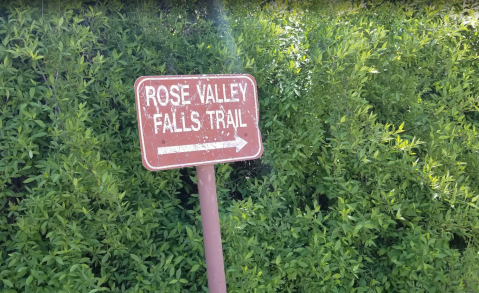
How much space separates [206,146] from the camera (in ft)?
6.38

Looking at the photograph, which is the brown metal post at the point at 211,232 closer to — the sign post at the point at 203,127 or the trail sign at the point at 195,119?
the sign post at the point at 203,127

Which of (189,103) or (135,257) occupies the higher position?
(189,103)

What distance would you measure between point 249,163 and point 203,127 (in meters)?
1.40

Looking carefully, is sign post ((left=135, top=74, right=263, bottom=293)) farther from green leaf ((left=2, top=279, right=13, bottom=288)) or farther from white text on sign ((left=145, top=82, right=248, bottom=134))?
green leaf ((left=2, top=279, right=13, bottom=288))

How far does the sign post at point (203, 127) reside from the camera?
1.84m

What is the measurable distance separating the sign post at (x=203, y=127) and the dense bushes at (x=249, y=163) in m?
0.74

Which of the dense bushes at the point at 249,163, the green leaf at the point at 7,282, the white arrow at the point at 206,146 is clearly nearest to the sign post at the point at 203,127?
the white arrow at the point at 206,146

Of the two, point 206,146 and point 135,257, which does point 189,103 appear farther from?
point 135,257

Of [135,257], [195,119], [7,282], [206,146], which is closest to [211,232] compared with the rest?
[206,146]

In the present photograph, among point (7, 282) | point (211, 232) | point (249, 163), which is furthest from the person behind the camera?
point (249, 163)

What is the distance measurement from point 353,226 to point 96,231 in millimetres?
1706

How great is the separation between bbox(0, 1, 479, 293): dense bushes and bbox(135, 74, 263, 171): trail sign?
32.4 inches

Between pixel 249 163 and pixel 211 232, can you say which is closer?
pixel 211 232

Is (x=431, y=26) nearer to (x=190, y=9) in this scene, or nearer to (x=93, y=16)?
(x=190, y=9)
